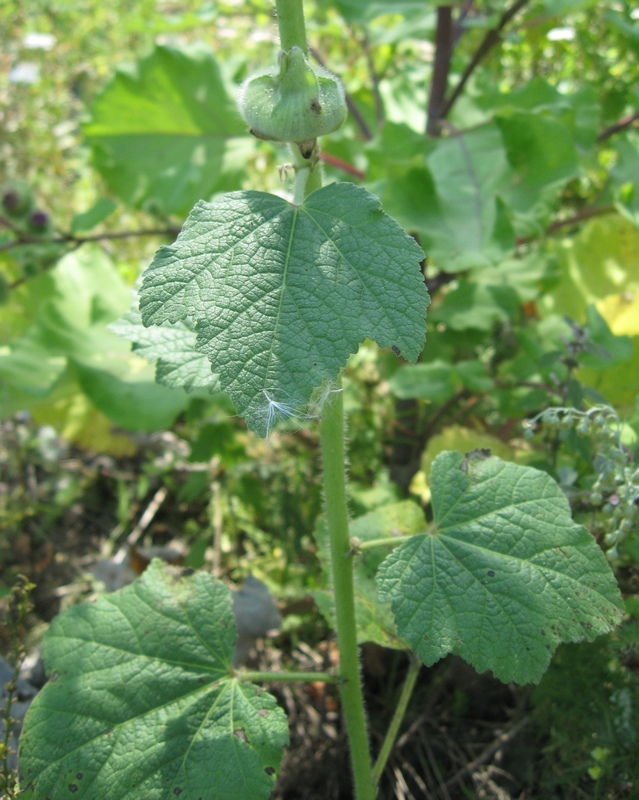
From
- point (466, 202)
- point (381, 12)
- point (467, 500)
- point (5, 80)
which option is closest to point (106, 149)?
point (381, 12)

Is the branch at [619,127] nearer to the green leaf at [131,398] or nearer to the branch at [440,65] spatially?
the branch at [440,65]

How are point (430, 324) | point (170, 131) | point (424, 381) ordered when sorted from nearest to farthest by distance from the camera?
point (424, 381)
point (430, 324)
point (170, 131)

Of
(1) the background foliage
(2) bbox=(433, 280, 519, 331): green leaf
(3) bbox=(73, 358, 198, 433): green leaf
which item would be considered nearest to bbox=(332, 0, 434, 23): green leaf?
(1) the background foliage

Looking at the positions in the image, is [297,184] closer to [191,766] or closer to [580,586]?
[580,586]

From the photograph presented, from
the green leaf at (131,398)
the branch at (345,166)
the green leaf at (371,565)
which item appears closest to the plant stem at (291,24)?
the green leaf at (371,565)

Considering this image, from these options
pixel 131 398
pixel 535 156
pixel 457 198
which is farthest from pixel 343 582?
pixel 535 156

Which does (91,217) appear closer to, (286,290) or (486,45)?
(486,45)
